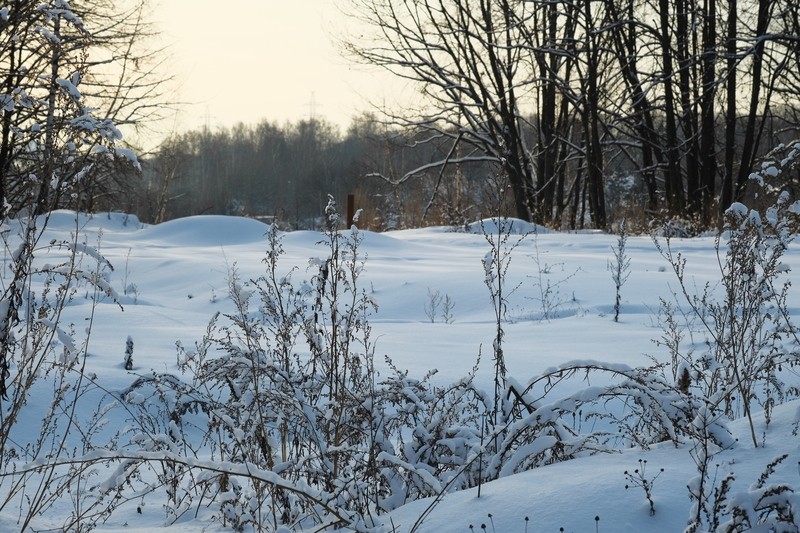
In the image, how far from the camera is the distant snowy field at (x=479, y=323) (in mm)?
1886

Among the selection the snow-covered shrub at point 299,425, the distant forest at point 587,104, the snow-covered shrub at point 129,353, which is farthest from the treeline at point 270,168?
the snow-covered shrub at point 299,425

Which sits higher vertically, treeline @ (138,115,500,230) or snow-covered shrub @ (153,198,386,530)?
treeline @ (138,115,500,230)

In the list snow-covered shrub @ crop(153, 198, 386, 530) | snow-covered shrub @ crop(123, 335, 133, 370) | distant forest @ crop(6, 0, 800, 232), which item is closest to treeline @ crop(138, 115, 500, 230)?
distant forest @ crop(6, 0, 800, 232)

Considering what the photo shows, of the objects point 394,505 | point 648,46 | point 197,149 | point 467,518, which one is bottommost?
point 394,505

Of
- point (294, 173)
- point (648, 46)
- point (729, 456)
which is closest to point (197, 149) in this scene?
point (294, 173)

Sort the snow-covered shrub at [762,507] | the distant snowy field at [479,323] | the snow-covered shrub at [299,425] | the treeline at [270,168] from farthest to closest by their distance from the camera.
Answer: the treeline at [270,168]
the snow-covered shrub at [299,425]
the distant snowy field at [479,323]
the snow-covered shrub at [762,507]

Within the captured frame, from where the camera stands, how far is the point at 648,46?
46.7 feet

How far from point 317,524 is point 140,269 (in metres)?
8.00

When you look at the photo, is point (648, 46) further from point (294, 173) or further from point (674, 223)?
point (294, 173)

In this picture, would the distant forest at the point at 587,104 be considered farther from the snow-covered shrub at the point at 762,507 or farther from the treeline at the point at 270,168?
the treeline at the point at 270,168

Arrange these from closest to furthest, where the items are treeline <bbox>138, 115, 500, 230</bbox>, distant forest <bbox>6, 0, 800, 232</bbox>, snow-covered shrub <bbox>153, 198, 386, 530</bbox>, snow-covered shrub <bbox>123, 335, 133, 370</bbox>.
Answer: snow-covered shrub <bbox>153, 198, 386, 530</bbox>, snow-covered shrub <bbox>123, 335, 133, 370</bbox>, distant forest <bbox>6, 0, 800, 232</bbox>, treeline <bbox>138, 115, 500, 230</bbox>

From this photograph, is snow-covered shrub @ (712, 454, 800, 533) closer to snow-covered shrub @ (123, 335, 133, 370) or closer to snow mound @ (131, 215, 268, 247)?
snow-covered shrub @ (123, 335, 133, 370)

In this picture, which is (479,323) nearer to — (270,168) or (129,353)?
(129,353)

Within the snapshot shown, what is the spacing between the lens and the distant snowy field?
189 cm
